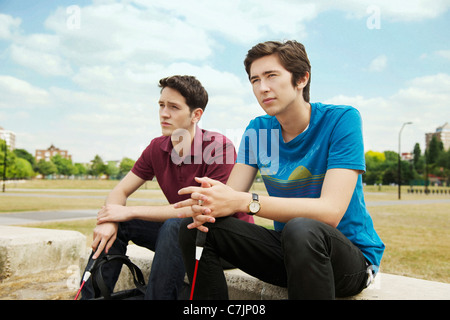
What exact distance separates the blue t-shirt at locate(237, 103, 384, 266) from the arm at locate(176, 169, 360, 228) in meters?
0.15

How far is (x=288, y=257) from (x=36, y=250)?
3696 mm

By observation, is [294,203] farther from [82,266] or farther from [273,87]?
[82,266]

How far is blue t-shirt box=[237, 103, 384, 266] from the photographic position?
6.54ft

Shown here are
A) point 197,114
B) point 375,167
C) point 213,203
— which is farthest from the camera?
point 375,167

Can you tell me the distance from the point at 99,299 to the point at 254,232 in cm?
110

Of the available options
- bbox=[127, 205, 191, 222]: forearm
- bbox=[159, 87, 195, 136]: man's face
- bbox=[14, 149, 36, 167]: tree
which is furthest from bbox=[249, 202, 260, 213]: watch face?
bbox=[14, 149, 36, 167]: tree

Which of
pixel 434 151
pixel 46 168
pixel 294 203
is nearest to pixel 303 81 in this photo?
pixel 294 203

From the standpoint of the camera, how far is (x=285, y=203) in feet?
6.11

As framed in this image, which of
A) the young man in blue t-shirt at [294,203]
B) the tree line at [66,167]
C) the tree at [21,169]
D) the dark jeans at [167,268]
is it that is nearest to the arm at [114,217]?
the dark jeans at [167,268]

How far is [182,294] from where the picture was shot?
224cm

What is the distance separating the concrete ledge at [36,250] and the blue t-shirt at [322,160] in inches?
102

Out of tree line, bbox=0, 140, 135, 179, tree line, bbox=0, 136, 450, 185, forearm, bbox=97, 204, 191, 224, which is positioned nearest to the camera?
forearm, bbox=97, 204, 191, 224

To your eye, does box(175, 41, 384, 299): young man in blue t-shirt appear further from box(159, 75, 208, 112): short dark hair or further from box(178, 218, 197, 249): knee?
box(159, 75, 208, 112): short dark hair
